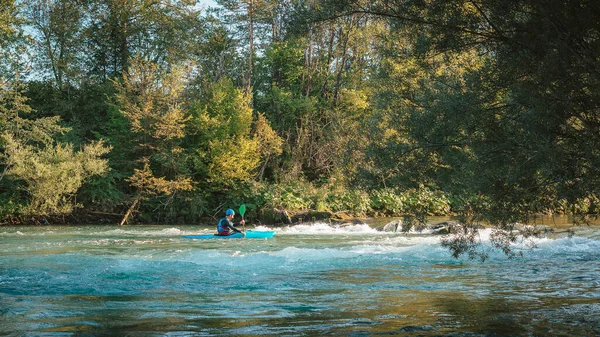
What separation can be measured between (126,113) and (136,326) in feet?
60.0

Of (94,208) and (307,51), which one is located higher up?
(307,51)

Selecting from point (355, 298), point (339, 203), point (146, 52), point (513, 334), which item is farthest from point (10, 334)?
point (146, 52)

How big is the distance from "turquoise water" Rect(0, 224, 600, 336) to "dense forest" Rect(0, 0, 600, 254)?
1.00m

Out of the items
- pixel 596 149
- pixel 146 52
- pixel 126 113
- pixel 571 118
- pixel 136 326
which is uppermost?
pixel 146 52

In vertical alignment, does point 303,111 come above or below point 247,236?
above

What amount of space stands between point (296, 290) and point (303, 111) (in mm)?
20895

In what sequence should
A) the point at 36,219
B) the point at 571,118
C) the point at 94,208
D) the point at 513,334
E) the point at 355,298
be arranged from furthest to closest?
the point at 94,208
the point at 36,219
the point at 355,298
the point at 571,118
the point at 513,334

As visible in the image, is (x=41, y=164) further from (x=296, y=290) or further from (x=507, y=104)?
(x=507, y=104)

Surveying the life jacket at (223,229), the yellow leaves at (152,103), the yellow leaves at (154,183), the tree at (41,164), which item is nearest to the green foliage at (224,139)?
the yellow leaves at (152,103)

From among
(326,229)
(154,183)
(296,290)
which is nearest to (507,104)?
(296,290)

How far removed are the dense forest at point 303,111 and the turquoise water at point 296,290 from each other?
100cm

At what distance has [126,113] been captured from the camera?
2252 cm

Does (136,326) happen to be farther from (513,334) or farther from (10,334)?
(513,334)

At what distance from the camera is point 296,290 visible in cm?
765
